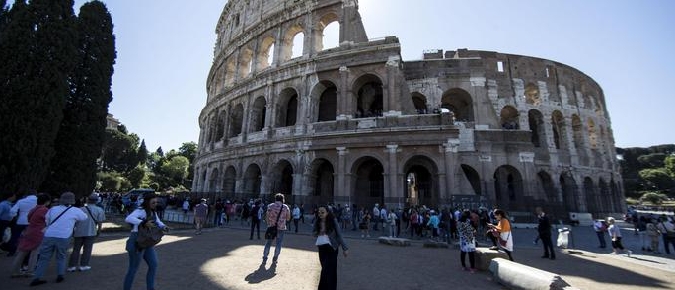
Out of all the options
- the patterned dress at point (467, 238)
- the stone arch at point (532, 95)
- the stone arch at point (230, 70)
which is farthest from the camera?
the stone arch at point (230, 70)

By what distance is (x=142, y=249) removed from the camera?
12.4 feet

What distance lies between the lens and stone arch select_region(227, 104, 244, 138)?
2289 cm

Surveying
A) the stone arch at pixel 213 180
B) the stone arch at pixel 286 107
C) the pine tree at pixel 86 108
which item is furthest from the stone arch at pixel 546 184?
the pine tree at pixel 86 108

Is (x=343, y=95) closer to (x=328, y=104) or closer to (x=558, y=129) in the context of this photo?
(x=328, y=104)

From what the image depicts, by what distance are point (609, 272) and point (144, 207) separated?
9.11 m

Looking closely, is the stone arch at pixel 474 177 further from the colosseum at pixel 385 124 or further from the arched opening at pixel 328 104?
the arched opening at pixel 328 104

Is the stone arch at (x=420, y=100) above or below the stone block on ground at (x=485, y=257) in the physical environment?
above

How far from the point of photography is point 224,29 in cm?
2972

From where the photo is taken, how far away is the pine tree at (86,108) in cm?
1125

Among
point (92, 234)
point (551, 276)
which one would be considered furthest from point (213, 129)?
point (551, 276)

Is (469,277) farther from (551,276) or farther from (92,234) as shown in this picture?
(92,234)

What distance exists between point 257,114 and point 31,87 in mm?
12696

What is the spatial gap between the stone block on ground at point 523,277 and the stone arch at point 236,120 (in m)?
20.6

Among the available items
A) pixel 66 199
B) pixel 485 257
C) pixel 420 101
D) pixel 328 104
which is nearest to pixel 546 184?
pixel 420 101
